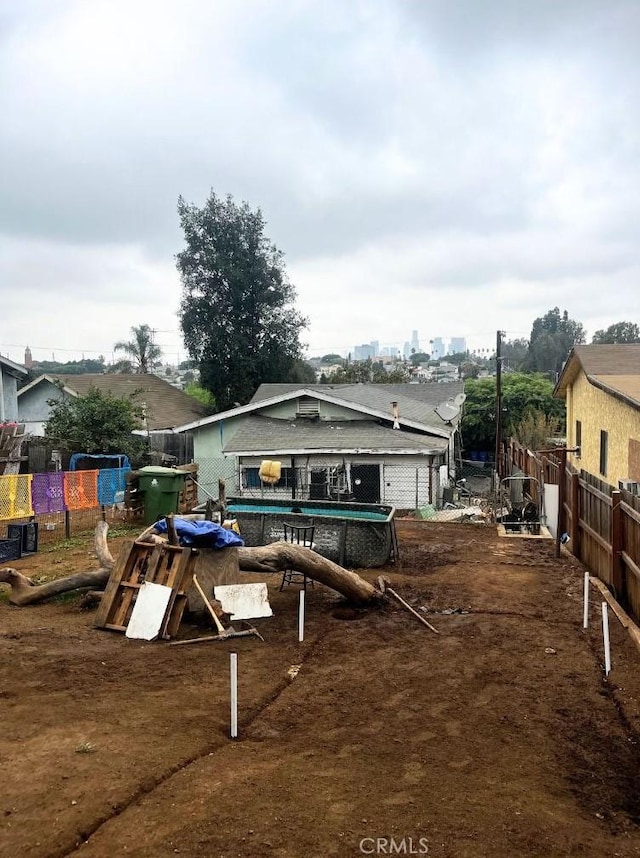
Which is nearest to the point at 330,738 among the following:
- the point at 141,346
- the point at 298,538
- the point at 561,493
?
the point at 298,538

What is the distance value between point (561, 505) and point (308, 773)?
37.0 ft

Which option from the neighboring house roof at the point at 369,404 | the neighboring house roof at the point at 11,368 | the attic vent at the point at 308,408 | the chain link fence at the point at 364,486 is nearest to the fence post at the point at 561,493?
the chain link fence at the point at 364,486

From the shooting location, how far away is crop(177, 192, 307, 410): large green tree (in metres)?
39.9

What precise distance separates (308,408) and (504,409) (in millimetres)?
20591

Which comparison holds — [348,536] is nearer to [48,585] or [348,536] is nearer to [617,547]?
[617,547]

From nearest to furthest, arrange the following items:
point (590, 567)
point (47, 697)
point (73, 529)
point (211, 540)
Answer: point (47, 697)
point (211, 540)
point (590, 567)
point (73, 529)

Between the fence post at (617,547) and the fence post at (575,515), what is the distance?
9.76 feet

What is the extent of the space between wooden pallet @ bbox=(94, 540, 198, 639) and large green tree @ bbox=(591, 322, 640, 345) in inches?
3656

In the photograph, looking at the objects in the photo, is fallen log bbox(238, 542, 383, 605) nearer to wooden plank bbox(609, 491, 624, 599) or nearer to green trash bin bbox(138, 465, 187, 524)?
wooden plank bbox(609, 491, 624, 599)

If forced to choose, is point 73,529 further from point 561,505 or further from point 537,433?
point 537,433

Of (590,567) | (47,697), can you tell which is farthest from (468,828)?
(590,567)

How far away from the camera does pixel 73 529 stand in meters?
17.4

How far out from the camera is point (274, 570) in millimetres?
10203
